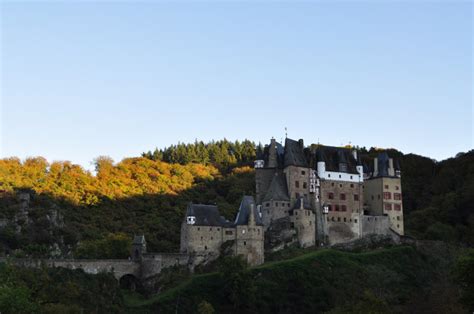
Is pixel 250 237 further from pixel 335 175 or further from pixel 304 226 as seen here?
pixel 335 175

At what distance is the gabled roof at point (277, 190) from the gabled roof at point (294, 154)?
219 cm

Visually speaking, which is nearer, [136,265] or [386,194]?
[136,265]

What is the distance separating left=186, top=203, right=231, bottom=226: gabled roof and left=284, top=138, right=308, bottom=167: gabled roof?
12187 millimetres

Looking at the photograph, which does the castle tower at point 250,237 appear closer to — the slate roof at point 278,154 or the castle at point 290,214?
the castle at point 290,214

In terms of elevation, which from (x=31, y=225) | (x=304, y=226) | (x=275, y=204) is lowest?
(x=304, y=226)

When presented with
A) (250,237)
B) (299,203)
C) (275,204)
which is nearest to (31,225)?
(250,237)

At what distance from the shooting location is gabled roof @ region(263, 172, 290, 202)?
82250 mm

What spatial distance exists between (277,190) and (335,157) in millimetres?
10720

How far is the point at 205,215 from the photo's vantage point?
77312 mm

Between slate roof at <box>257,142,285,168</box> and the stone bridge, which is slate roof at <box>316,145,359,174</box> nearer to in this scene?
slate roof at <box>257,142,285,168</box>

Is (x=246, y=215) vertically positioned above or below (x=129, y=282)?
above

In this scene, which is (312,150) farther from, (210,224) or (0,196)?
(0,196)

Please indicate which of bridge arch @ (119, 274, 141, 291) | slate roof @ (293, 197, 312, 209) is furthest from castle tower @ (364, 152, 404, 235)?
bridge arch @ (119, 274, 141, 291)

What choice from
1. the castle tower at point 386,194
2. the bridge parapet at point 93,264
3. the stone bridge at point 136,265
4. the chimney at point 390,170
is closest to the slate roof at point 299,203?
the castle tower at point 386,194
